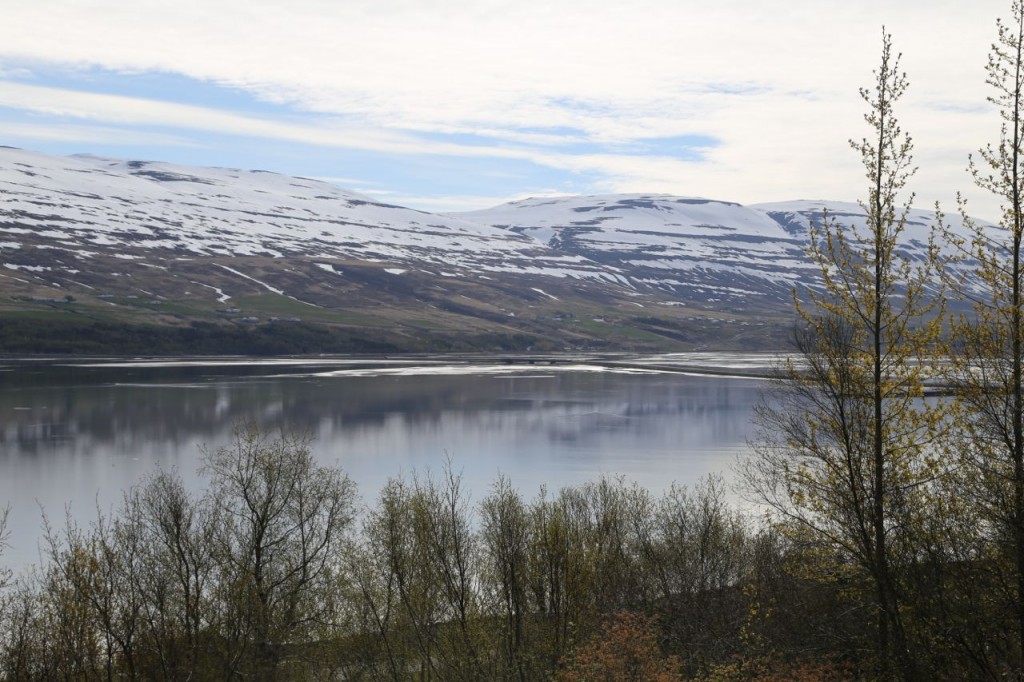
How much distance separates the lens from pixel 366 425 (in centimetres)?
7588

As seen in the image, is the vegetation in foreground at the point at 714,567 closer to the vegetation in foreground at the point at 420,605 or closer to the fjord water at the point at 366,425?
the vegetation in foreground at the point at 420,605

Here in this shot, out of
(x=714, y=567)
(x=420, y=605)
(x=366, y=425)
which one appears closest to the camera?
(x=420, y=605)

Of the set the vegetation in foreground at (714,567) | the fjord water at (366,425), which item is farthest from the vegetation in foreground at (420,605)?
the fjord water at (366,425)

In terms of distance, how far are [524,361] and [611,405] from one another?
66445 millimetres

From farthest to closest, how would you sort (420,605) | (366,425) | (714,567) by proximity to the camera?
(366,425) < (714,567) < (420,605)

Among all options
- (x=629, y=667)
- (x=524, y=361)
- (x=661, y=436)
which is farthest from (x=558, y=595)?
(x=524, y=361)

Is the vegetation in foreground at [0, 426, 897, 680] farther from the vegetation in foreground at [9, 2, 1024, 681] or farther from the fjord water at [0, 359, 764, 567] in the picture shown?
the fjord water at [0, 359, 764, 567]

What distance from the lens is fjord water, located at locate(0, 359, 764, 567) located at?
174 ft

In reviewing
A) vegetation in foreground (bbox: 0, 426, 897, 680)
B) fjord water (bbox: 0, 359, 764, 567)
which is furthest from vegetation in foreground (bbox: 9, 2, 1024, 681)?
fjord water (bbox: 0, 359, 764, 567)

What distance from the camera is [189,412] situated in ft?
265

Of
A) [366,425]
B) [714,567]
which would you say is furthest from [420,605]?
[366,425]

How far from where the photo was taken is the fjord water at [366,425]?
174ft

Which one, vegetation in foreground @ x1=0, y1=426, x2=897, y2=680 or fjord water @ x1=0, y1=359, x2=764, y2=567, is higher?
vegetation in foreground @ x1=0, y1=426, x2=897, y2=680

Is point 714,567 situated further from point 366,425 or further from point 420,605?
point 366,425
